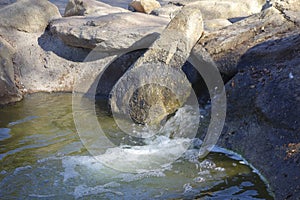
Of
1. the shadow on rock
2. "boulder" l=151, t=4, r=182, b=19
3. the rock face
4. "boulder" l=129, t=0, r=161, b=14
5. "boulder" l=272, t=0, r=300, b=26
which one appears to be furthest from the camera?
"boulder" l=129, t=0, r=161, b=14

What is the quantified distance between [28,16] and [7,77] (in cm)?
142

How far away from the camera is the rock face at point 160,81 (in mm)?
5375

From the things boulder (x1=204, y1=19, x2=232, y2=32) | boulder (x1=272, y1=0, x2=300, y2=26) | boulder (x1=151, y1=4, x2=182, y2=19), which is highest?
boulder (x1=272, y1=0, x2=300, y2=26)

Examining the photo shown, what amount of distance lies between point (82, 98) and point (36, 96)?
2.38 ft

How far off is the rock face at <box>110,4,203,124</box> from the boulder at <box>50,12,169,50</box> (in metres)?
0.57

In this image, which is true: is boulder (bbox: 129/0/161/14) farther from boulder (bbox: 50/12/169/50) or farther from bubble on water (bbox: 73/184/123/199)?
bubble on water (bbox: 73/184/123/199)

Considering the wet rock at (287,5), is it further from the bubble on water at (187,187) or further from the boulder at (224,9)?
the bubble on water at (187,187)

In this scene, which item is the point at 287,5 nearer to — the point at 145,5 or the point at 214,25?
the point at 214,25

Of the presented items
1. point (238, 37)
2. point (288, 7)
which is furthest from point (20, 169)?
point (288, 7)

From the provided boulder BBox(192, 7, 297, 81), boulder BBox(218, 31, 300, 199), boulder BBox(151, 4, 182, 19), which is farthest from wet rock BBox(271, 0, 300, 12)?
boulder BBox(151, 4, 182, 19)

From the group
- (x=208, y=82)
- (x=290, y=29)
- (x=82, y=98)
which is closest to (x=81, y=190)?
(x=208, y=82)

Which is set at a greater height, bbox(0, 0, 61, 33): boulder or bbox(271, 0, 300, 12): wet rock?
bbox(271, 0, 300, 12): wet rock

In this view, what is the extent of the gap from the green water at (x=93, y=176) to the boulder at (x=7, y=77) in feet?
4.10

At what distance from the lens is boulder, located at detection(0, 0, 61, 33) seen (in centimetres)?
725
